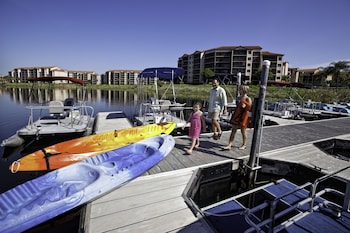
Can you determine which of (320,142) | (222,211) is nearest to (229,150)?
(222,211)

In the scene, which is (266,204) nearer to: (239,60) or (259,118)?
(259,118)

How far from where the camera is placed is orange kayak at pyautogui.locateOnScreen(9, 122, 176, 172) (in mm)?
4348

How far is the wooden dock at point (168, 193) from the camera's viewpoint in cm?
244

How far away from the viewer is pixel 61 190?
294 centimetres

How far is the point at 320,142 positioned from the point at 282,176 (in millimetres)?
2764

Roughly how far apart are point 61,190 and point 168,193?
1.71 m

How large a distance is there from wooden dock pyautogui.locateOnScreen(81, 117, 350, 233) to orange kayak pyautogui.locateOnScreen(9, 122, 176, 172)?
1.66 m

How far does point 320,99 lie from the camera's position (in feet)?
81.6

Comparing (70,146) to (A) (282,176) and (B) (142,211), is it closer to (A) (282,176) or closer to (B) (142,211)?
(B) (142,211)

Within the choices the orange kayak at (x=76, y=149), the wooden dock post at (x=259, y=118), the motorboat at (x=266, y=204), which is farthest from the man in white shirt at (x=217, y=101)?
the orange kayak at (x=76, y=149)

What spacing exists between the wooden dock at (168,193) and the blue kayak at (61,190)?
0.63 ft


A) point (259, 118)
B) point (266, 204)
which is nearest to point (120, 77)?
point (259, 118)

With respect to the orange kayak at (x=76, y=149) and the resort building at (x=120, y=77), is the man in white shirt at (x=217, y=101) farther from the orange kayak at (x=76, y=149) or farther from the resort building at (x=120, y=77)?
the resort building at (x=120, y=77)

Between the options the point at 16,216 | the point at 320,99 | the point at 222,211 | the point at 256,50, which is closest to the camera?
the point at 16,216
